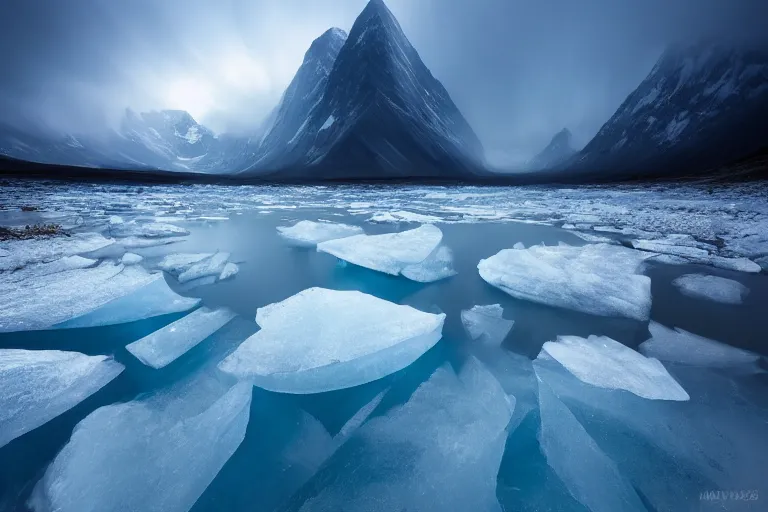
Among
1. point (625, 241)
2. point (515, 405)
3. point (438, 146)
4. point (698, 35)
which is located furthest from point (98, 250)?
point (698, 35)

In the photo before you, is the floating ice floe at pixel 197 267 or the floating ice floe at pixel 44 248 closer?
the floating ice floe at pixel 197 267

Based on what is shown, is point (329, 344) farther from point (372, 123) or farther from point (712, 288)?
point (372, 123)

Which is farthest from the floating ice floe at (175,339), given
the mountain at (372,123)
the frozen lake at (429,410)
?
the mountain at (372,123)

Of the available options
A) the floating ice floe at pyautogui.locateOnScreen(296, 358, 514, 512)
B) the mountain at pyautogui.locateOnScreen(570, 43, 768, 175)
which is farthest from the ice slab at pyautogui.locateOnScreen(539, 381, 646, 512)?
the mountain at pyautogui.locateOnScreen(570, 43, 768, 175)

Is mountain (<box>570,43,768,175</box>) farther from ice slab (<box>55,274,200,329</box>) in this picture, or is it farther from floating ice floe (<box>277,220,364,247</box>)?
ice slab (<box>55,274,200,329</box>)

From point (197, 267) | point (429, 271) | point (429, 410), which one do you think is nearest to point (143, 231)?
point (197, 267)

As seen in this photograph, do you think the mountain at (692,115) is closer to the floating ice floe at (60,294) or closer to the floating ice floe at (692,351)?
the floating ice floe at (692,351)
